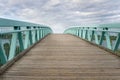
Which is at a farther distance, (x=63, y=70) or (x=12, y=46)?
(x=12, y=46)

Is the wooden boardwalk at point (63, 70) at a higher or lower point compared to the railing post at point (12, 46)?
lower

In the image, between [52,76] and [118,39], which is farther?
[118,39]

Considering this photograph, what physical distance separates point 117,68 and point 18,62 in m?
2.40

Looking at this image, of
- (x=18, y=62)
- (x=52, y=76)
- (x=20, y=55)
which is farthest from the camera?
(x=20, y=55)

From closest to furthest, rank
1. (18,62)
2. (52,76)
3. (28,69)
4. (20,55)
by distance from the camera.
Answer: (52,76) → (28,69) → (18,62) → (20,55)

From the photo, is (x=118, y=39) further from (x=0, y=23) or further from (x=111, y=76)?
(x=0, y=23)

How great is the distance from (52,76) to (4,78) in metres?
0.90

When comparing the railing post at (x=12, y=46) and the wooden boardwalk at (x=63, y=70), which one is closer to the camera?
the wooden boardwalk at (x=63, y=70)

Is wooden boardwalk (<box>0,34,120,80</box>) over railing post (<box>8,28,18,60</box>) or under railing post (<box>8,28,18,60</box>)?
under

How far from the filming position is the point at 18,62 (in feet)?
22.0

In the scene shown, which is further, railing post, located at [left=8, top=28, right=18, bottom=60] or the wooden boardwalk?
railing post, located at [left=8, top=28, right=18, bottom=60]

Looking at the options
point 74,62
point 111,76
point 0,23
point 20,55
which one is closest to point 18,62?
point 20,55

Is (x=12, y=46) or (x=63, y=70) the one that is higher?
(x=12, y=46)

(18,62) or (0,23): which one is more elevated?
(0,23)
